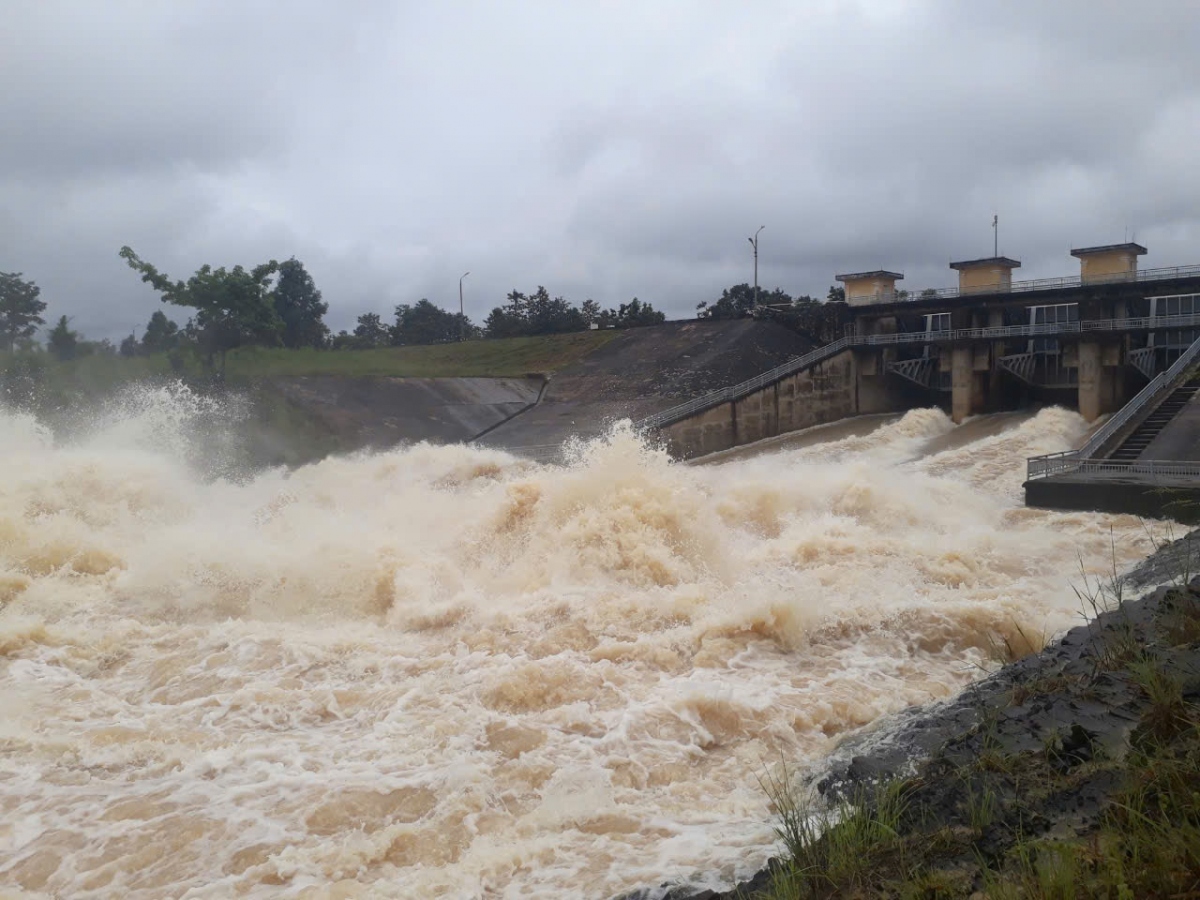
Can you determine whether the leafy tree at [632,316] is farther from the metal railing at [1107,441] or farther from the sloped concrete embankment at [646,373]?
the metal railing at [1107,441]

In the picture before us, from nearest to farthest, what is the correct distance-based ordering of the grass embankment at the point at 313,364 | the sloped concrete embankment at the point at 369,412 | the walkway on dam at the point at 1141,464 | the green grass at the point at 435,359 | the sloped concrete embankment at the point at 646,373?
the walkway on dam at the point at 1141,464
the grass embankment at the point at 313,364
the sloped concrete embankment at the point at 369,412
the green grass at the point at 435,359
the sloped concrete embankment at the point at 646,373

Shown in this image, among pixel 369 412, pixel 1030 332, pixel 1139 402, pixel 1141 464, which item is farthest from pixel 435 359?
pixel 1141 464

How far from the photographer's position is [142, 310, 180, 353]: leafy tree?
31016 mm

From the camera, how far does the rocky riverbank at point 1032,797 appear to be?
3.58 metres

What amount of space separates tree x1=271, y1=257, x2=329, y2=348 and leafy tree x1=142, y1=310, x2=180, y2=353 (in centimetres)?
1330

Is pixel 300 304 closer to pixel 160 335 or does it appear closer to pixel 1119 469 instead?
pixel 160 335

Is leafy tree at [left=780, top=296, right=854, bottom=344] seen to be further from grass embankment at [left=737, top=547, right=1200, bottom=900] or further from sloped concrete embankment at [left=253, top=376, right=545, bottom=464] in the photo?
grass embankment at [left=737, top=547, right=1200, bottom=900]

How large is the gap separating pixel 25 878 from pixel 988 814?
6105 mm

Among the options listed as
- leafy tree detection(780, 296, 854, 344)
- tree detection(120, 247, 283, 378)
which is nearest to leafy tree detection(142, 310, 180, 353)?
tree detection(120, 247, 283, 378)

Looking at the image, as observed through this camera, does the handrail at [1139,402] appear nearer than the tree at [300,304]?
Yes

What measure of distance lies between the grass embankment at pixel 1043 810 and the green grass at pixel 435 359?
27072 millimetres

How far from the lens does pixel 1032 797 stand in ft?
15.1

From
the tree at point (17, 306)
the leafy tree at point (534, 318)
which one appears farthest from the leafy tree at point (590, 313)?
the tree at point (17, 306)

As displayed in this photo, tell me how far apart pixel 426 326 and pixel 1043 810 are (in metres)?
58.6
